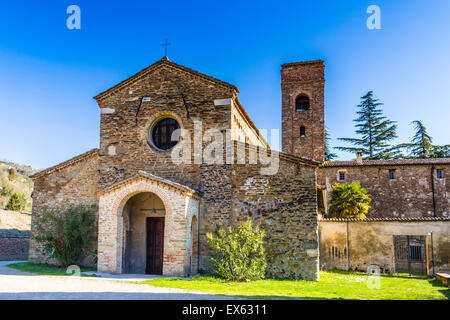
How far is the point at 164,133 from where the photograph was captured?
1505 centimetres

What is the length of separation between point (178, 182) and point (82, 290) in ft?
20.2

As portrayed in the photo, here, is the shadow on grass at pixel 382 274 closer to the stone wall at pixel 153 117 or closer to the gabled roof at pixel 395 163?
the stone wall at pixel 153 117

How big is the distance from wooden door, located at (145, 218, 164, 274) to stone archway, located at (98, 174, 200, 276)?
3.36 feet

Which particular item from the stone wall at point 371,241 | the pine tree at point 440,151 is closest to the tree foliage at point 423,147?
the pine tree at point 440,151

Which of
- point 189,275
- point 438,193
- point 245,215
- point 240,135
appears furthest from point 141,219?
point 438,193

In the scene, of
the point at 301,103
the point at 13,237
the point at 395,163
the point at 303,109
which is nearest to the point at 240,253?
the point at 13,237

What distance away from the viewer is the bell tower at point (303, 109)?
25984 millimetres

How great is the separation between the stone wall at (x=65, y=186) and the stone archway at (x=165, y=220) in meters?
2.58

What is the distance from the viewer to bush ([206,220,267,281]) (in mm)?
11578

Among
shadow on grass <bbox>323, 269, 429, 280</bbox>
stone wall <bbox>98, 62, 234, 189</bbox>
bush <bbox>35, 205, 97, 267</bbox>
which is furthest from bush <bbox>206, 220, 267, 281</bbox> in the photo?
bush <bbox>35, 205, 97, 267</bbox>
